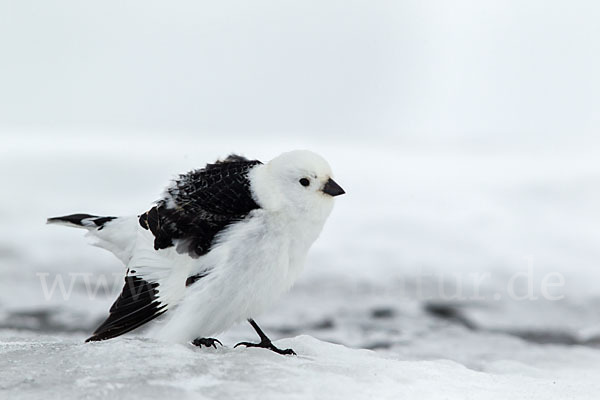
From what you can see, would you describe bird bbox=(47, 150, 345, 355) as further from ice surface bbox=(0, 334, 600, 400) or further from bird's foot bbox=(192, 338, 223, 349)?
ice surface bbox=(0, 334, 600, 400)

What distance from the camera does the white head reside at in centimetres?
275

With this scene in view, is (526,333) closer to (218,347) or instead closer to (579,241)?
(579,241)

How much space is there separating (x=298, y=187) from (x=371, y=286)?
7.44 feet

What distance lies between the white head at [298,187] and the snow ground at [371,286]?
1.62ft

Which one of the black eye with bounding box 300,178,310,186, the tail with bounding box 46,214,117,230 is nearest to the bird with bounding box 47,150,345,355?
the black eye with bounding box 300,178,310,186

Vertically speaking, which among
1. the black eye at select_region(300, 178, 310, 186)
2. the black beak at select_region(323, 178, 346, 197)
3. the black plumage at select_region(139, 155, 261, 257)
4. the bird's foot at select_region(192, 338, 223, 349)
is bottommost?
the bird's foot at select_region(192, 338, 223, 349)

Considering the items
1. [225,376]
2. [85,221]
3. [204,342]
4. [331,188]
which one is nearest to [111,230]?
[85,221]

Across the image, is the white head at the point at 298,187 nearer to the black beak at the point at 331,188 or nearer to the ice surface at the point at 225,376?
the black beak at the point at 331,188

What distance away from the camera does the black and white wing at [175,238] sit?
2.73 m

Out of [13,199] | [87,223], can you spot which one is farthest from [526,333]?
[13,199]

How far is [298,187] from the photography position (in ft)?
9.11

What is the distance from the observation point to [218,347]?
2.78 m

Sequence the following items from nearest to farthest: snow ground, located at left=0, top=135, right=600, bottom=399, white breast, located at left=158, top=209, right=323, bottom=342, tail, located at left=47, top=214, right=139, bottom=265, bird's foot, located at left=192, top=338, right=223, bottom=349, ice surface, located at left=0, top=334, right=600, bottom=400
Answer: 1. ice surface, located at left=0, top=334, right=600, bottom=400
2. snow ground, located at left=0, top=135, right=600, bottom=399
3. white breast, located at left=158, top=209, right=323, bottom=342
4. bird's foot, located at left=192, top=338, right=223, bottom=349
5. tail, located at left=47, top=214, right=139, bottom=265

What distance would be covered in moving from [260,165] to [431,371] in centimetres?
96
